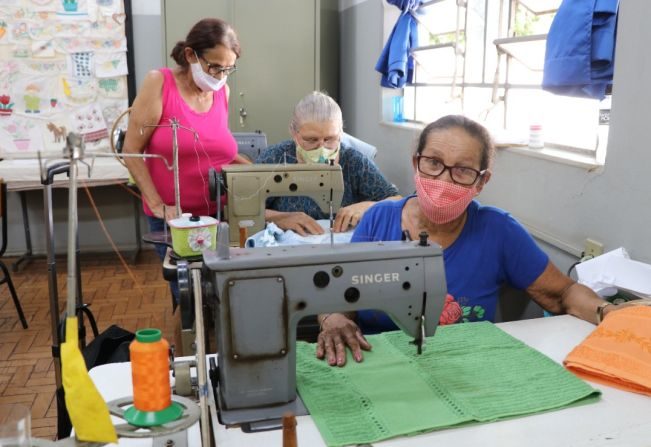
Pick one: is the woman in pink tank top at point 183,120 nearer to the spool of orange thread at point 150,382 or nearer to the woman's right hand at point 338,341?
the woman's right hand at point 338,341

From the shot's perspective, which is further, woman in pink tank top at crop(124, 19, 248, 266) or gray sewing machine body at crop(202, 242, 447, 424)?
woman in pink tank top at crop(124, 19, 248, 266)

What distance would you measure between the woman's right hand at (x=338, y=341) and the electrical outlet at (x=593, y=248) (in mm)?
883

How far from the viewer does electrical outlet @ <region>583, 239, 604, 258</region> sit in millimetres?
1797

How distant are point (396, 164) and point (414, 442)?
2.75m

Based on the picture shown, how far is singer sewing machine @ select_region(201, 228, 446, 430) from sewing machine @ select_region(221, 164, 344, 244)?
96 centimetres

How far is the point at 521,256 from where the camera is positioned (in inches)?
63.7

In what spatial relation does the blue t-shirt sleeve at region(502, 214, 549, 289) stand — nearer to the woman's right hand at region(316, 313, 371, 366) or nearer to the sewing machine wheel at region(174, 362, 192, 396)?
the woman's right hand at region(316, 313, 371, 366)

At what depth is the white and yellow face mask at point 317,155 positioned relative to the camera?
2439 millimetres

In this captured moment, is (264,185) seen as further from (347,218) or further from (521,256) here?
(521,256)

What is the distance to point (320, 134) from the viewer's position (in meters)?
2.47

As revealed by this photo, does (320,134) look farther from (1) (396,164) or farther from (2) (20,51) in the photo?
(2) (20,51)

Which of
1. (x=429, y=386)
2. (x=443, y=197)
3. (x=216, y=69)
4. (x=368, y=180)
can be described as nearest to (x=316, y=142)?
(x=368, y=180)

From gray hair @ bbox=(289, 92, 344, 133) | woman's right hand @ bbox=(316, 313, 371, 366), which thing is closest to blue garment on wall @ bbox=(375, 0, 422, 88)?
gray hair @ bbox=(289, 92, 344, 133)

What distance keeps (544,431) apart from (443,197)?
0.68 m
